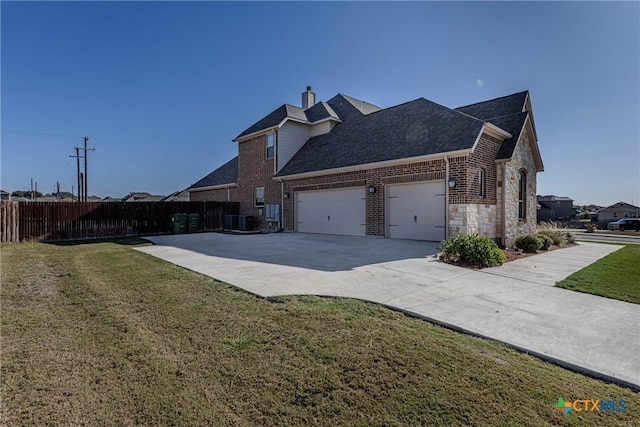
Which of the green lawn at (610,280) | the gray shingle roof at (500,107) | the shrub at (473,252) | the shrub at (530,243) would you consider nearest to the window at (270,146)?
the gray shingle roof at (500,107)

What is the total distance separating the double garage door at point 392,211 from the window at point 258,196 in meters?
4.19

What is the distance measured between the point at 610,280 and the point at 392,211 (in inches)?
267

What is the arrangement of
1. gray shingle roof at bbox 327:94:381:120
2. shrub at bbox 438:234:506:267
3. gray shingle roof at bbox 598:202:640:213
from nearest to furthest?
shrub at bbox 438:234:506:267 → gray shingle roof at bbox 327:94:381:120 → gray shingle roof at bbox 598:202:640:213

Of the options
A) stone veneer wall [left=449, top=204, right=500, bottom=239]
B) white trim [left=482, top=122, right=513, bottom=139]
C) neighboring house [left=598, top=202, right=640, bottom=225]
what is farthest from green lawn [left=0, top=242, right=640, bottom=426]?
neighboring house [left=598, top=202, right=640, bottom=225]

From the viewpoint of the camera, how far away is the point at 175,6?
10414 millimetres

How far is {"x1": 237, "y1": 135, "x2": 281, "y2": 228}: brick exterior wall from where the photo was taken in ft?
59.1

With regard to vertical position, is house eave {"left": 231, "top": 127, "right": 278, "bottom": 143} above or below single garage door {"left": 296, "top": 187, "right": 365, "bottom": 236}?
above

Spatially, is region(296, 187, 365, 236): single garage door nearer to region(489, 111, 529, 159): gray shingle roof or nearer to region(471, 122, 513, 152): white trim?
region(471, 122, 513, 152): white trim

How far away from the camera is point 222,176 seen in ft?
80.0

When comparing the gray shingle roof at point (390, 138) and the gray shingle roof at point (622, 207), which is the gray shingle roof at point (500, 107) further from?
the gray shingle roof at point (622, 207)

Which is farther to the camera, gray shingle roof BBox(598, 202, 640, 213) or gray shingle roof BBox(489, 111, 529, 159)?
gray shingle roof BBox(598, 202, 640, 213)

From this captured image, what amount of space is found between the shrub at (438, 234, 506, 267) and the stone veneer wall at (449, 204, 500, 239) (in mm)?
2096

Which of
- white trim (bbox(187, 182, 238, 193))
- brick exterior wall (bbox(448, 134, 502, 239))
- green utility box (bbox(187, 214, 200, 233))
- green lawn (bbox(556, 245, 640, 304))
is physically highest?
white trim (bbox(187, 182, 238, 193))

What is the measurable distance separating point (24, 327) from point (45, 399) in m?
1.94
